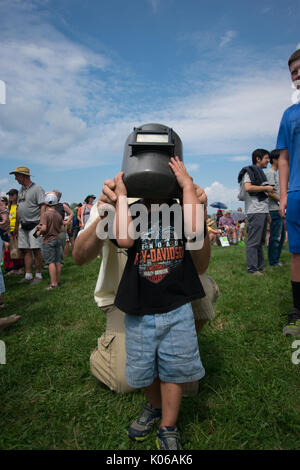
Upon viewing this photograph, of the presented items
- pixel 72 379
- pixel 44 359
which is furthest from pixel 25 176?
pixel 72 379

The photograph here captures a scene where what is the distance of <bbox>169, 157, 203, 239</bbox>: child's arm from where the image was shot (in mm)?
1488

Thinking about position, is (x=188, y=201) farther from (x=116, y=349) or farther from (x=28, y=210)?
(x=28, y=210)

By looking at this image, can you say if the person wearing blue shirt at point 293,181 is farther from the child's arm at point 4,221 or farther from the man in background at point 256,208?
the child's arm at point 4,221

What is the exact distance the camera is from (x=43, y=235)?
571 cm

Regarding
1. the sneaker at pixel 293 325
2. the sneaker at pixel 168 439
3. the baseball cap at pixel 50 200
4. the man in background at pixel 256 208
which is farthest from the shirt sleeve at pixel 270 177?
the sneaker at pixel 168 439

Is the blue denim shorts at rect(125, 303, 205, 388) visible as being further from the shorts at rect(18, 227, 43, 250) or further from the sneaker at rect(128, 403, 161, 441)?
the shorts at rect(18, 227, 43, 250)

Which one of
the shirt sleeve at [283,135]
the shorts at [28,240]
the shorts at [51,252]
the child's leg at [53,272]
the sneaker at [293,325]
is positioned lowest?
the sneaker at [293,325]

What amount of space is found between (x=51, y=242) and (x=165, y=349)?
4529 mm

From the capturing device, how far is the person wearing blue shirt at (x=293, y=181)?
270cm

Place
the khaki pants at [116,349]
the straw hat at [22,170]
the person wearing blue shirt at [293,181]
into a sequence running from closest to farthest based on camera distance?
the khaki pants at [116,349]
the person wearing blue shirt at [293,181]
the straw hat at [22,170]

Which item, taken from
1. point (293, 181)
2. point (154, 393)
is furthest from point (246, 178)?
point (154, 393)

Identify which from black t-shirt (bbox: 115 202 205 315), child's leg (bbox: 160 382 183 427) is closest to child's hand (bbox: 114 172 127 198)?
black t-shirt (bbox: 115 202 205 315)

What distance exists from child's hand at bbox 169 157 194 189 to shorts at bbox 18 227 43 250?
16.9 feet

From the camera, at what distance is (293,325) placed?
2803mm
